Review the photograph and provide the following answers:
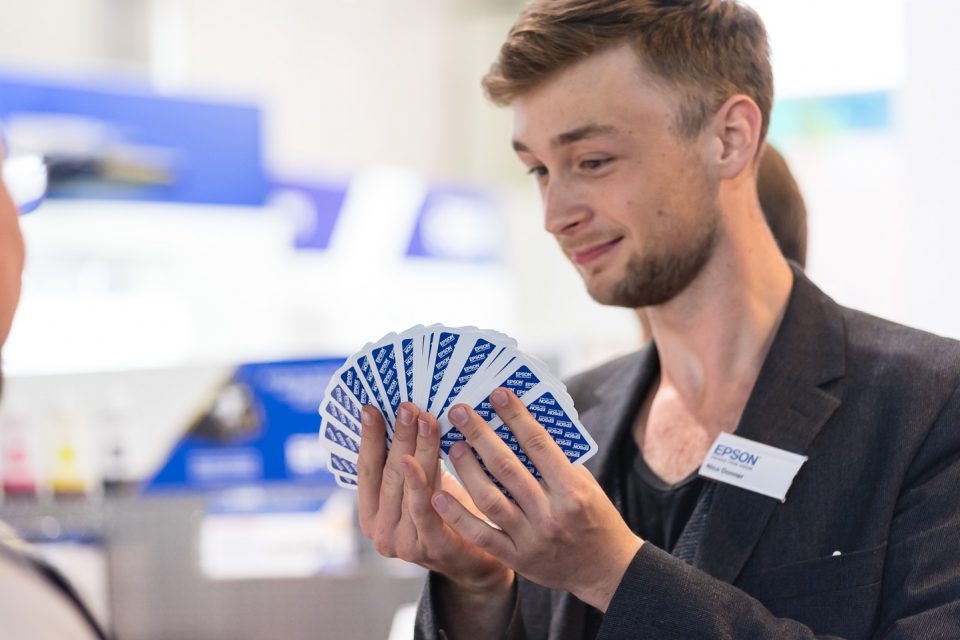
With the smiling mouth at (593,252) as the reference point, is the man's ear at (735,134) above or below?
above

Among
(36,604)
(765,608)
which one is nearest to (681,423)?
(765,608)

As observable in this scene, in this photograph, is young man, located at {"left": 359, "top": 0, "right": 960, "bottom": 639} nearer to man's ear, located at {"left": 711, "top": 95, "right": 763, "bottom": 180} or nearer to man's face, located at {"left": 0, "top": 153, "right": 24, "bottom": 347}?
man's ear, located at {"left": 711, "top": 95, "right": 763, "bottom": 180}

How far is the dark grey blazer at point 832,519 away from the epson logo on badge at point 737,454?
0.04 meters

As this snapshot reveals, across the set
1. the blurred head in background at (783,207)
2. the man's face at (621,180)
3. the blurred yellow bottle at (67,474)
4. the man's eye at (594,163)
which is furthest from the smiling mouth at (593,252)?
the blurred yellow bottle at (67,474)

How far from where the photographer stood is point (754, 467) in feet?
5.72

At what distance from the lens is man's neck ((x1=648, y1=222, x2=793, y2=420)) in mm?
1956

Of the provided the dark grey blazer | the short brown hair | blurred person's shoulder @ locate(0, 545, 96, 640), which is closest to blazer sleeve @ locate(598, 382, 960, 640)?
the dark grey blazer

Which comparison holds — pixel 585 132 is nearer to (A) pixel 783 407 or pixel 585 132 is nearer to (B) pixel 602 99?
(B) pixel 602 99

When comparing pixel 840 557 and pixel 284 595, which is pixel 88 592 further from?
pixel 840 557

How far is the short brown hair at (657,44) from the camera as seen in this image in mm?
1932

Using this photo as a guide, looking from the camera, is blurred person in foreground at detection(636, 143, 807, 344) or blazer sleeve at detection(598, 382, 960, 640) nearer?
blazer sleeve at detection(598, 382, 960, 640)

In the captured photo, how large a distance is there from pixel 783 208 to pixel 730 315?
492 mm

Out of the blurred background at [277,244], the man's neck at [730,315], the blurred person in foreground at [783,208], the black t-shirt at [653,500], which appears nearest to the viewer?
the black t-shirt at [653,500]

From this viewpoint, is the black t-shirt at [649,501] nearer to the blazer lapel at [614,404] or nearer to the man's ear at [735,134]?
the blazer lapel at [614,404]
